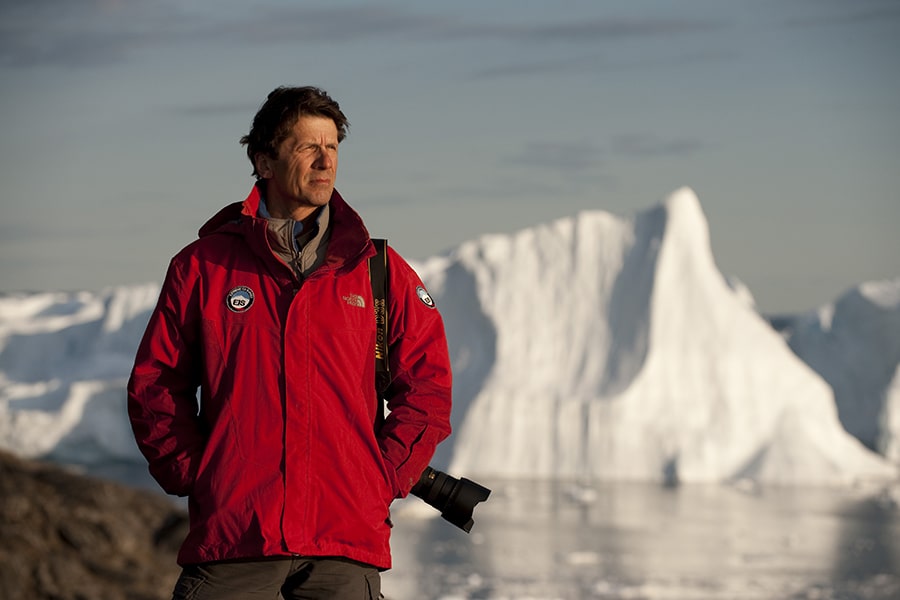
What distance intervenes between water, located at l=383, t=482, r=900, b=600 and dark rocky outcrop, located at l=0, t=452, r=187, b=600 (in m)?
4.15

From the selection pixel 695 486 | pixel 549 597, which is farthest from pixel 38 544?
pixel 695 486

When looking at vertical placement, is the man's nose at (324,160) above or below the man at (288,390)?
above

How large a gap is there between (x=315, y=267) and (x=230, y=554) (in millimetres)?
473

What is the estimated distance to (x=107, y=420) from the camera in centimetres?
2505

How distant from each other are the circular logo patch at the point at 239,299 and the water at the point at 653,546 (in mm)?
9489

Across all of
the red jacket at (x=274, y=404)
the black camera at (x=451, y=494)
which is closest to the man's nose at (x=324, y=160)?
the red jacket at (x=274, y=404)

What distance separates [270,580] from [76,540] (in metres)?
4.85

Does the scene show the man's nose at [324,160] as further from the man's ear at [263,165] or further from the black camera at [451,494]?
the black camera at [451,494]

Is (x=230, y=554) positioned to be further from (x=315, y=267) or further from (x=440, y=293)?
(x=440, y=293)

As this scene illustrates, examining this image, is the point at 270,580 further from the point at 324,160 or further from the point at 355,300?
the point at 324,160

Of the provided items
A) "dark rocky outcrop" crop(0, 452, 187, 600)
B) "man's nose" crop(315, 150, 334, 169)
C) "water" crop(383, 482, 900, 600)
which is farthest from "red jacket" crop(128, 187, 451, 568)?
"water" crop(383, 482, 900, 600)

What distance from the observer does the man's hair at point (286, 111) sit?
2.19 metres

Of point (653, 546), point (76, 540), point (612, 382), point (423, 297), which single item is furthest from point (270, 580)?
point (612, 382)

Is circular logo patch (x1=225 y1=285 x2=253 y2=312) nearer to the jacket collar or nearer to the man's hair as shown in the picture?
the jacket collar
